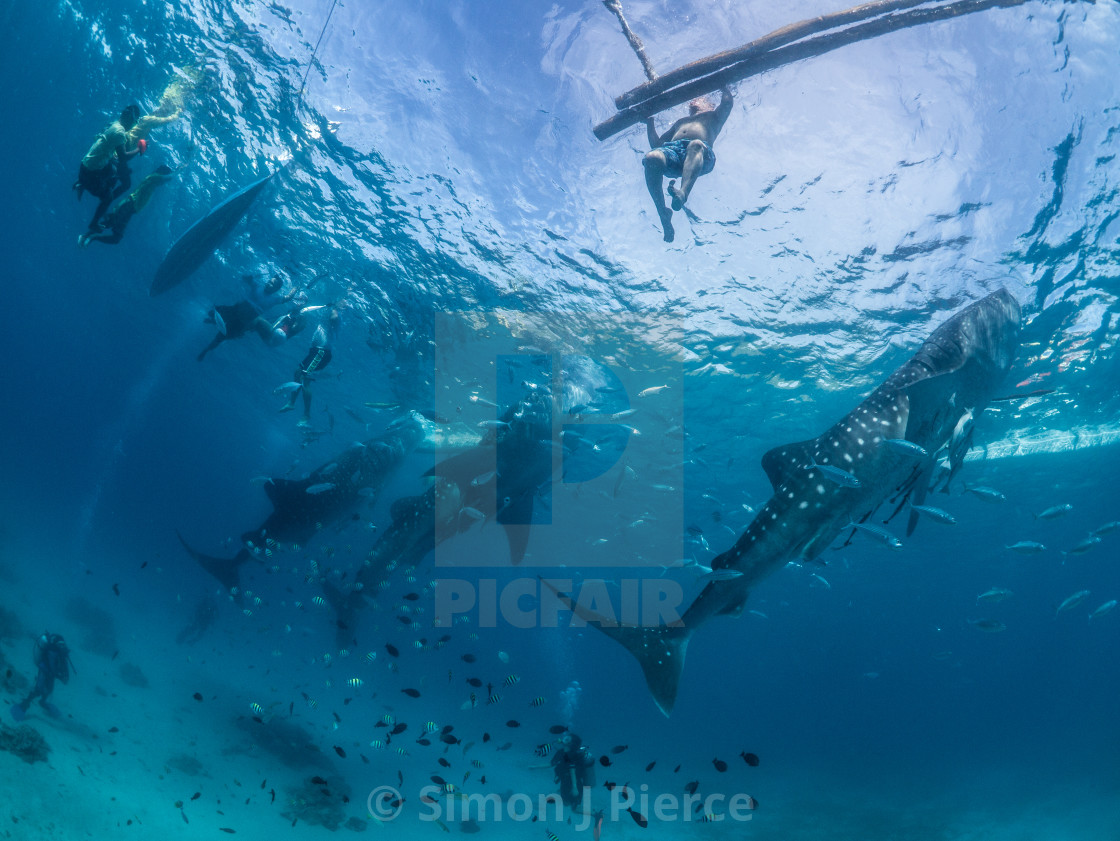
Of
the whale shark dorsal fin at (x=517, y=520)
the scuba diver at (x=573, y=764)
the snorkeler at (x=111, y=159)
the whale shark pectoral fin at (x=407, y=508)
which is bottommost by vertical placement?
the scuba diver at (x=573, y=764)

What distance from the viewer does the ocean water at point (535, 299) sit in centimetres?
912

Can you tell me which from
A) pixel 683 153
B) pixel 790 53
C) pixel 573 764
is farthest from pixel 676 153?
pixel 573 764

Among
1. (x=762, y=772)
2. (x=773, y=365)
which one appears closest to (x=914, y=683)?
(x=762, y=772)

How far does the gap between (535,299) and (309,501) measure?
8370 mm

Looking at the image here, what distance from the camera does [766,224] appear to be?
441 inches

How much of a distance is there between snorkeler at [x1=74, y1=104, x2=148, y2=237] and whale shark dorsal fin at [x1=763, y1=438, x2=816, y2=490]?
954cm

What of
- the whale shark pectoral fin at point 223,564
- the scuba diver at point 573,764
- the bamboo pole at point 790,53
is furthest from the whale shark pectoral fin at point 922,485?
the whale shark pectoral fin at point 223,564

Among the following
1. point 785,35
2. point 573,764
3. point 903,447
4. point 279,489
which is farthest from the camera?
point 279,489

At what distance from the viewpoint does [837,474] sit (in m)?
4.99

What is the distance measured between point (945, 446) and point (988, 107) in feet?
22.6

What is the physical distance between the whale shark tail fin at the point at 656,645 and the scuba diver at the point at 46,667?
16.4 meters

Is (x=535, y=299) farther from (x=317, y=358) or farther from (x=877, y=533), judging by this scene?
(x=877, y=533)

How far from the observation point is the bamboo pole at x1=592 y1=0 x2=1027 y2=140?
548cm

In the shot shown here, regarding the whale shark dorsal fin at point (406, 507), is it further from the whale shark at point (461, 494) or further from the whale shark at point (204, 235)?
the whale shark at point (204, 235)
